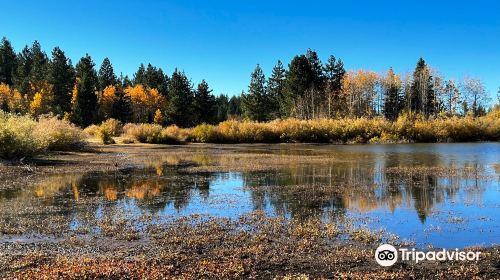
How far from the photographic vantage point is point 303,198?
16.2 meters

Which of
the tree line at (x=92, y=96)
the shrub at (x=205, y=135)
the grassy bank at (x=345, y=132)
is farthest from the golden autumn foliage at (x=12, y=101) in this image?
the grassy bank at (x=345, y=132)

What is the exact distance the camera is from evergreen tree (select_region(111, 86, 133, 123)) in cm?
9481

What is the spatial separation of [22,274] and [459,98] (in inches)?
3659

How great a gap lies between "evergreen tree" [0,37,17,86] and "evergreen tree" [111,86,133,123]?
40.8m

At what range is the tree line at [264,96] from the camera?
84.6 m

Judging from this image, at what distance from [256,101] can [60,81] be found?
41.6 meters

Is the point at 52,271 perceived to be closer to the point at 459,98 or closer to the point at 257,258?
the point at 257,258

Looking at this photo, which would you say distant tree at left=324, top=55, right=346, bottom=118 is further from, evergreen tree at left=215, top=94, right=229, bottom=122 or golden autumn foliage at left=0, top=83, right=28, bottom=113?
golden autumn foliage at left=0, top=83, right=28, bottom=113

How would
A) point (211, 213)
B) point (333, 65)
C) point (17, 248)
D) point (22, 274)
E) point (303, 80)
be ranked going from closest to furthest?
point (22, 274)
point (17, 248)
point (211, 213)
point (303, 80)
point (333, 65)

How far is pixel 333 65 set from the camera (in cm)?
9638

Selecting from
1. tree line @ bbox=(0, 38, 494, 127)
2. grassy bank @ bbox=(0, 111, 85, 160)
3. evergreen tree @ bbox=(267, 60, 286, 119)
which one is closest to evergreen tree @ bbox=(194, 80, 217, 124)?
tree line @ bbox=(0, 38, 494, 127)

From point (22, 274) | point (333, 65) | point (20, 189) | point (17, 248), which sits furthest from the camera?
point (333, 65)

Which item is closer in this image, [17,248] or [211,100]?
[17,248]

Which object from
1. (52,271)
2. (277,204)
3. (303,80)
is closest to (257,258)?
(52,271)
